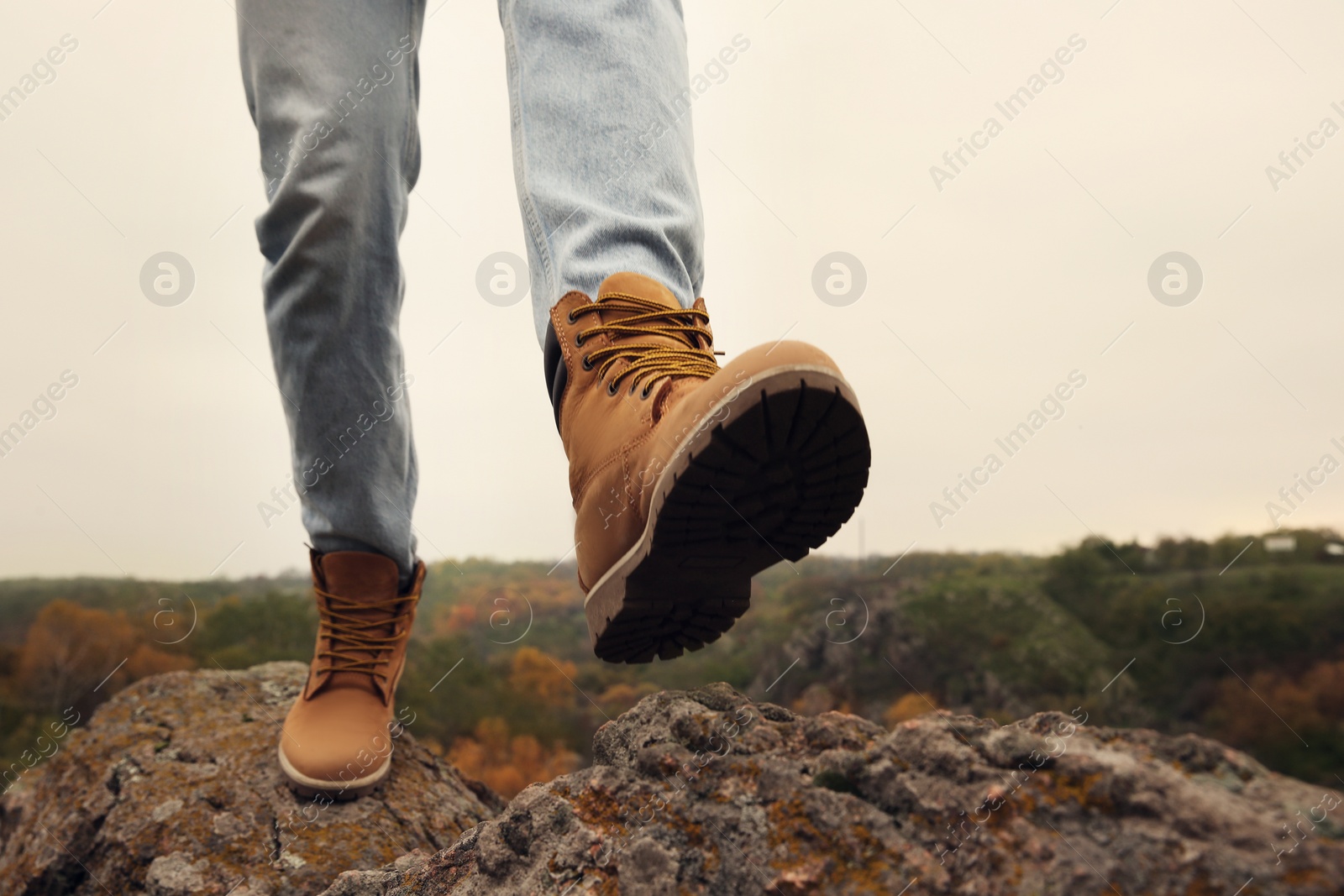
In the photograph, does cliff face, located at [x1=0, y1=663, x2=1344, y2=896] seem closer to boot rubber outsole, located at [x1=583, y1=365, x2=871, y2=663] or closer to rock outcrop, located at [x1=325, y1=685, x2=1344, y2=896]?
rock outcrop, located at [x1=325, y1=685, x2=1344, y2=896]

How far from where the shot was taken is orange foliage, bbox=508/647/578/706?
10.9 ft

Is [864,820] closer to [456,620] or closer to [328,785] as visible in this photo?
[328,785]

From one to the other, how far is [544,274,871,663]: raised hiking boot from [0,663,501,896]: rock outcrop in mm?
720

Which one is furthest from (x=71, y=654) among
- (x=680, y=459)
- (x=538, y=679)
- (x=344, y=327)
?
(x=680, y=459)

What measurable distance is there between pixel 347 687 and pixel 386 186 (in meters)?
0.92

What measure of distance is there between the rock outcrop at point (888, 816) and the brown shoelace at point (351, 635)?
63 centimetres

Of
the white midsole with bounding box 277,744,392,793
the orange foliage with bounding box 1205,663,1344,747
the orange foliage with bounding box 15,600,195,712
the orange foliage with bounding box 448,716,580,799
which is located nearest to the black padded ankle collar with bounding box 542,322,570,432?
the white midsole with bounding box 277,744,392,793

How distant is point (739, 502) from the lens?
36.8 inches

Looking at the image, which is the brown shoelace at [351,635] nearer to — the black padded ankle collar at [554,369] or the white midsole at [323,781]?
the white midsole at [323,781]

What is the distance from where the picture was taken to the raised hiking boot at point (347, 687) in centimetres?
156

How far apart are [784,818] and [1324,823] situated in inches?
16.1

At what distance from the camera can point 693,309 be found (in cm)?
114

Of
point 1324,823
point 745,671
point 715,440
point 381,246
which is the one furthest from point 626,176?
point 745,671

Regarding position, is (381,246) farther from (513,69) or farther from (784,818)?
(784,818)
